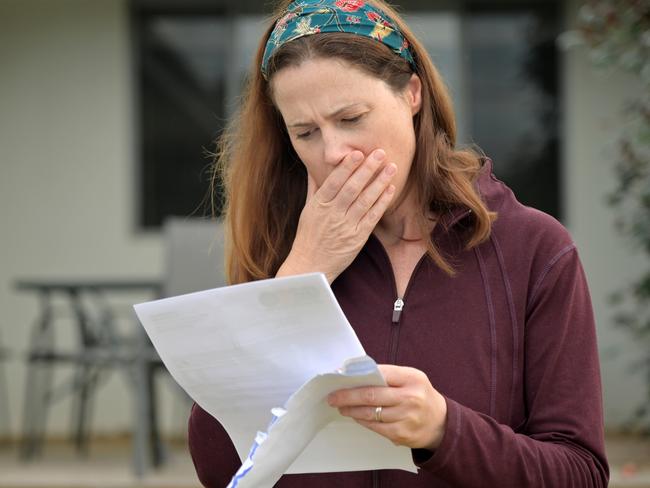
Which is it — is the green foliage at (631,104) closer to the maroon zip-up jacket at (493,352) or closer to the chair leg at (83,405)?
the maroon zip-up jacket at (493,352)

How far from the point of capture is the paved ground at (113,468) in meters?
5.08

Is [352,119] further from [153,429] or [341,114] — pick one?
[153,429]

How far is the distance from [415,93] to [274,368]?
579 mm

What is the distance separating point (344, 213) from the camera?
5.74ft

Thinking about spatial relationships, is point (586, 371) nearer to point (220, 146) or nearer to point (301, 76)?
point (301, 76)

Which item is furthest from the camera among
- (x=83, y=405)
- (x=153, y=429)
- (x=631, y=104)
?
(x=83, y=405)

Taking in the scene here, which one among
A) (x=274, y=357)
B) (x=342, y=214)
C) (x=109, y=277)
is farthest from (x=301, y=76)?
(x=109, y=277)

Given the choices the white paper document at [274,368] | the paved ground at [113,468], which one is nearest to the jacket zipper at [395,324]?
the white paper document at [274,368]

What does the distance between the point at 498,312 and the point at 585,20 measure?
3300 mm

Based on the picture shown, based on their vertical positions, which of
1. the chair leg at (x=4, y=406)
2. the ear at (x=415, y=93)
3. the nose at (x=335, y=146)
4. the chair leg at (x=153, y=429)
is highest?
the ear at (x=415, y=93)

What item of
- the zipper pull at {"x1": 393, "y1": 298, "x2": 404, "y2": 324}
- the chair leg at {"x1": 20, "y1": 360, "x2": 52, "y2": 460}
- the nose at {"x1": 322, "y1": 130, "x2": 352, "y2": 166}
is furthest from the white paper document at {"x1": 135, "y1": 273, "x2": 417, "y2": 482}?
the chair leg at {"x1": 20, "y1": 360, "x2": 52, "y2": 460}

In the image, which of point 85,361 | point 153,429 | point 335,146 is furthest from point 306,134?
point 85,361

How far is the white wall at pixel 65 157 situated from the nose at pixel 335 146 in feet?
16.8

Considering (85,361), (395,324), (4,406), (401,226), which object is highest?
(401,226)
